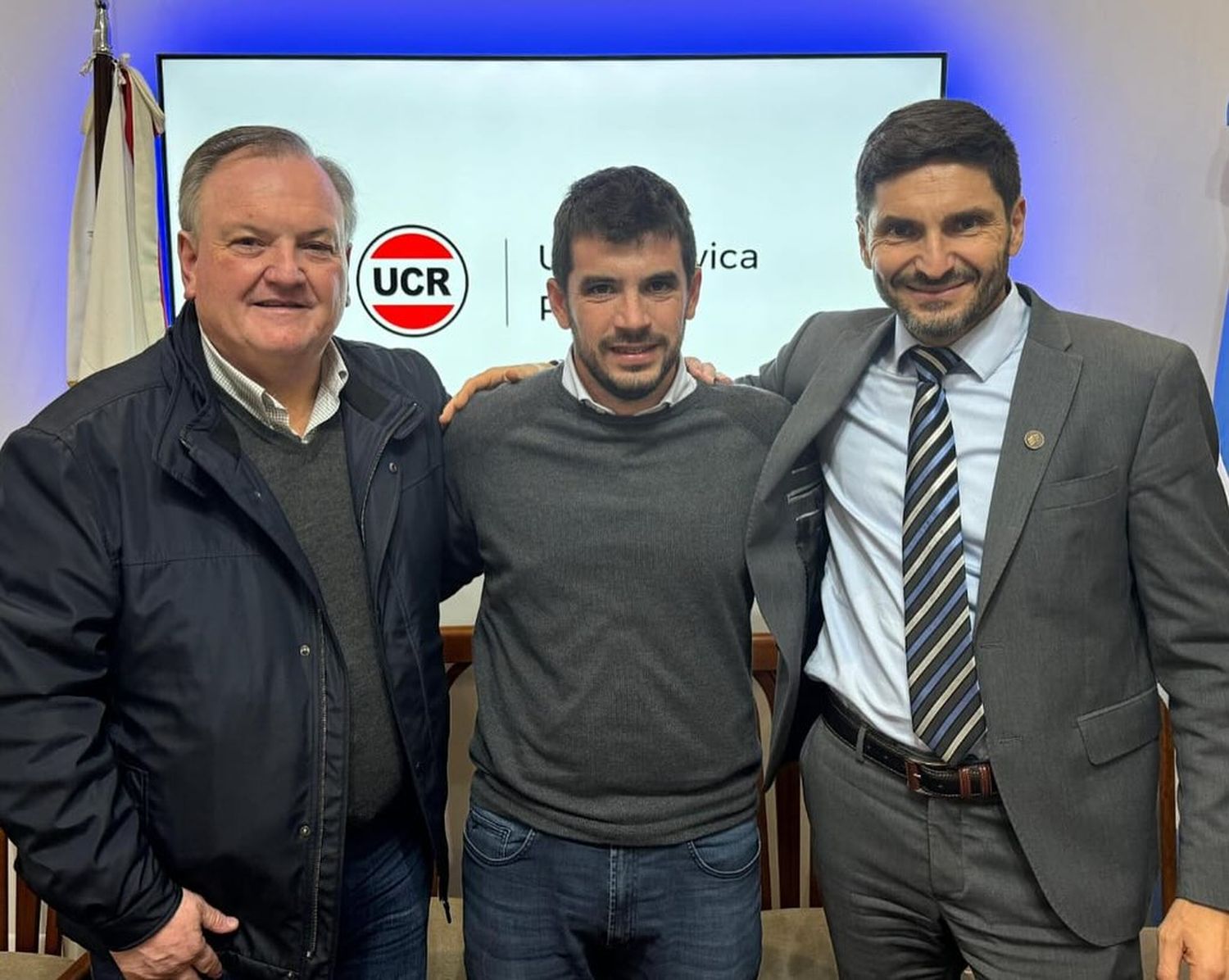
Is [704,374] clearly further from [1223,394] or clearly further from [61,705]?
[1223,394]

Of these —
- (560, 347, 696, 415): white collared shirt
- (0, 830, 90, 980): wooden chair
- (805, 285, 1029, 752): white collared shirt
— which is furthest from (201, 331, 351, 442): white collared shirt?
(0, 830, 90, 980): wooden chair

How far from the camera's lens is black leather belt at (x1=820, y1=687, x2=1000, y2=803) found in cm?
138

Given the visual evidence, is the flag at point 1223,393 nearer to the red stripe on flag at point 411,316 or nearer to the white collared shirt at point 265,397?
the red stripe on flag at point 411,316

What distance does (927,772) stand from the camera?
1.40 m

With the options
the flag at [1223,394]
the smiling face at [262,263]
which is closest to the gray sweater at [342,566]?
the smiling face at [262,263]

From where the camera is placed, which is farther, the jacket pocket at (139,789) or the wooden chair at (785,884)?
the wooden chair at (785,884)

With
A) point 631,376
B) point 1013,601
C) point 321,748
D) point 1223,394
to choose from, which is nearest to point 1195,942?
point 1013,601

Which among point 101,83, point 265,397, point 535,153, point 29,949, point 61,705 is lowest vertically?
point 29,949

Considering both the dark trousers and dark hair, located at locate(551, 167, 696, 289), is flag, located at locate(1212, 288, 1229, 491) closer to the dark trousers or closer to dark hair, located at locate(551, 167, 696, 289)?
the dark trousers

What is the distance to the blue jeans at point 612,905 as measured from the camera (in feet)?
4.89

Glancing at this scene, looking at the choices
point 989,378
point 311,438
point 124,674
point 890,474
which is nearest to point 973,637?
point 890,474

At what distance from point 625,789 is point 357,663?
17.6 inches

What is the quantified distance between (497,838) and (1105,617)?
37.7 inches

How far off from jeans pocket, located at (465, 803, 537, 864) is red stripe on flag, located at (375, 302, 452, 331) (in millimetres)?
1612
